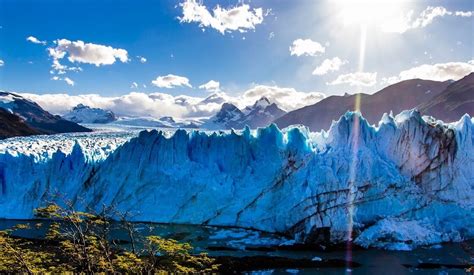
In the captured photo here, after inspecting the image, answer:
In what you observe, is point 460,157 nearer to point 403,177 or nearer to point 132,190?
point 403,177

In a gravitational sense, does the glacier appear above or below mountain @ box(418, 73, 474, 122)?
below

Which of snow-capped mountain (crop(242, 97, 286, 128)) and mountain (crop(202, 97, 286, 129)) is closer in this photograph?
mountain (crop(202, 97, 286, 129))

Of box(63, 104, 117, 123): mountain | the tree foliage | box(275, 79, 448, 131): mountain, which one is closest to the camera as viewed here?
the tree foliage

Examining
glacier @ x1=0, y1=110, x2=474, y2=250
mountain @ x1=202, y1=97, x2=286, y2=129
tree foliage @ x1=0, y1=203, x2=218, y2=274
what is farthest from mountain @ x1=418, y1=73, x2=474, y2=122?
tree foliage @ x1=0, y1=203, x2=218, y2=274

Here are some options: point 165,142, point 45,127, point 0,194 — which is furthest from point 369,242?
point 45,127

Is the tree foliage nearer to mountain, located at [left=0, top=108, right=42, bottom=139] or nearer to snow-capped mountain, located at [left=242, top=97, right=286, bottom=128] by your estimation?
mountain, located at [left=0, top=108, right=42, bottom=139]

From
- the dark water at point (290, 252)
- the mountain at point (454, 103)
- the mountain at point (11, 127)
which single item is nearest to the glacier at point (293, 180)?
the dark water at point (290, 252)

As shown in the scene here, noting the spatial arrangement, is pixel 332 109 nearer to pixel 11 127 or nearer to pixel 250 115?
pixel 250 115
